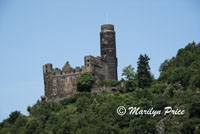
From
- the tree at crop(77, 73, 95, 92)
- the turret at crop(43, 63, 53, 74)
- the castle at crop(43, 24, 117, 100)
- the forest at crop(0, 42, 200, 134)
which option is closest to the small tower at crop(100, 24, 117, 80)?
the castle at crop(43, 24, 117, 100)

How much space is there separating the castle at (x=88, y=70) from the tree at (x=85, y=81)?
1.19m

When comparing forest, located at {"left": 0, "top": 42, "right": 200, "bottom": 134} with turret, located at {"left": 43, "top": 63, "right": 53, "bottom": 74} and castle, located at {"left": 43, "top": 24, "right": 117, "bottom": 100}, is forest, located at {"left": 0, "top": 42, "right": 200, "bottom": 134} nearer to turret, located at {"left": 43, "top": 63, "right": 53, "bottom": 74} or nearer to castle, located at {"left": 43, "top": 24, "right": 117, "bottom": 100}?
castle, located at {"left": 43, "top": 24, "right": 117, "bottom": 100}

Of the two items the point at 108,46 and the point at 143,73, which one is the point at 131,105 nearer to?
the point at 143,73

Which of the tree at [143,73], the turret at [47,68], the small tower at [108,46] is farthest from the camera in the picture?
the small tower at [108,46]

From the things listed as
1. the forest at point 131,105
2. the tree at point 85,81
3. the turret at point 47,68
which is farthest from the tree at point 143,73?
the turret at point 47,68

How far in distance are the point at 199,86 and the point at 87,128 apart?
50.3ft

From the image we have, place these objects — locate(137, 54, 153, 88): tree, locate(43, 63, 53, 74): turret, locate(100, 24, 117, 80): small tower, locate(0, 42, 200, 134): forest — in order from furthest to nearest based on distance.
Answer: locate(100, 24, 117, 80): small tower, locate(43, 63, 53, 74): turret, locate(137, 54, 153, 88): tree, locate(0, 42, 200, 134): forest

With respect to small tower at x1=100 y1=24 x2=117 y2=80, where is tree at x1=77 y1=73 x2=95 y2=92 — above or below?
below

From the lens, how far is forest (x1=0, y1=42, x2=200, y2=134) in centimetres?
11534

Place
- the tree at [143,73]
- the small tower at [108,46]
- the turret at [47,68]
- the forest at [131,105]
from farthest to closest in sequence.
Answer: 1. the small tower at [108,46]
2. the turret at [47,68]
3. the tree at [143,73]
4. the forest at [131,105]

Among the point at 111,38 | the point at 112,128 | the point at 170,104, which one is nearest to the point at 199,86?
the point at 170,104

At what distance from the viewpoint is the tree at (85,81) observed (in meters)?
132

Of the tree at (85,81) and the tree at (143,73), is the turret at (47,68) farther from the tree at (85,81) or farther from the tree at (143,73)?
the tree at (143,73)

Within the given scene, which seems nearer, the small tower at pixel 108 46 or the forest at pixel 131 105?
the forest at pixel 131 105
